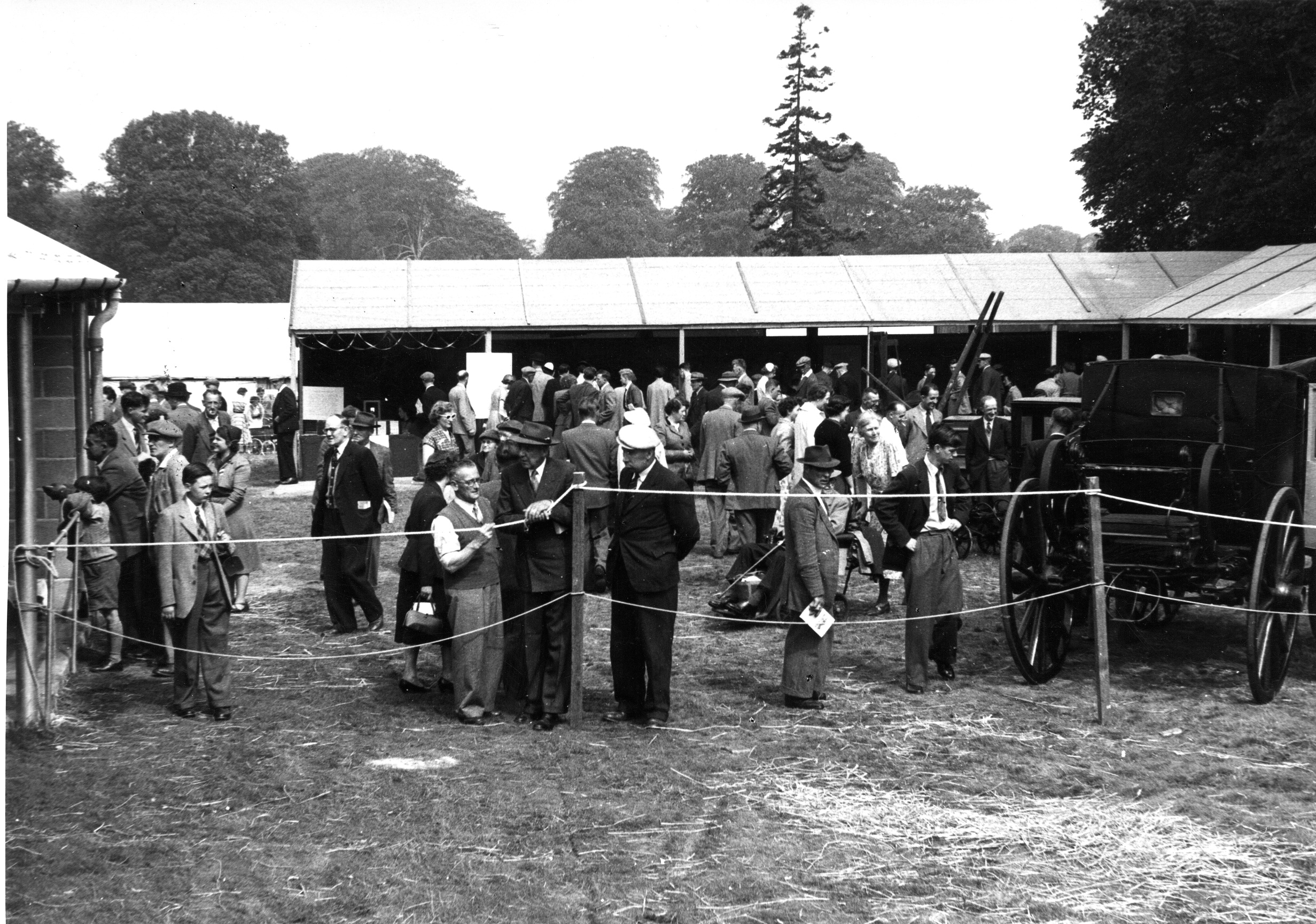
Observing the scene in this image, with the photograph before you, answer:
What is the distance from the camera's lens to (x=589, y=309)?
86.2 ft

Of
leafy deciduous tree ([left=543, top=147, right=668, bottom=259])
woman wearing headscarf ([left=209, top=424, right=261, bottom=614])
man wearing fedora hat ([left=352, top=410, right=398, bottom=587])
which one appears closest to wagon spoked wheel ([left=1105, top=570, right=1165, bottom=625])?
man wearing fedora hat ([left=352, top=410, right=398, bottom=587])

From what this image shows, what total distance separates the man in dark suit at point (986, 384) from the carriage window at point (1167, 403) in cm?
1161

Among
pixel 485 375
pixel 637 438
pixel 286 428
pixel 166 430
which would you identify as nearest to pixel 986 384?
pixel 485 375

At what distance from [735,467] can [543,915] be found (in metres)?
7.23

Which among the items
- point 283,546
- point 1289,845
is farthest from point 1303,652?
point 283,546

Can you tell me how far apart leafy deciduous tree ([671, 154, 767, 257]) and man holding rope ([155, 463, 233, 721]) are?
72.0 metres

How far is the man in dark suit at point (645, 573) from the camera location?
26.7ft

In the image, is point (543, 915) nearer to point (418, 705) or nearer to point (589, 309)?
point (418, 705)

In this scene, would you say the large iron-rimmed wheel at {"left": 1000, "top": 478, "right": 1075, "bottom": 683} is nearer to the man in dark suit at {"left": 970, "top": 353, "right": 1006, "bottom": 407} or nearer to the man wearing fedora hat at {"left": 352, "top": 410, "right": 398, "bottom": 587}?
the man wearing fedora hat at {"left": 352, "top": 410, "right": 398, "bottom": 587}

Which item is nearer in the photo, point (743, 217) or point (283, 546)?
point (283, 546)

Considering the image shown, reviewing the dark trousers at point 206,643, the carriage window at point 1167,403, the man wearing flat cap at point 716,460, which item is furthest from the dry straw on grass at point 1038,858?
the man wearing flat cap at point 716,460

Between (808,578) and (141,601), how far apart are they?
15.3 feet

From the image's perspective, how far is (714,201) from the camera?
277 feet

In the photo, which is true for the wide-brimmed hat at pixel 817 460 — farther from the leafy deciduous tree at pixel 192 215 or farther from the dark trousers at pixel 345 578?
the leafy deciduous tree at pixel 192 215
